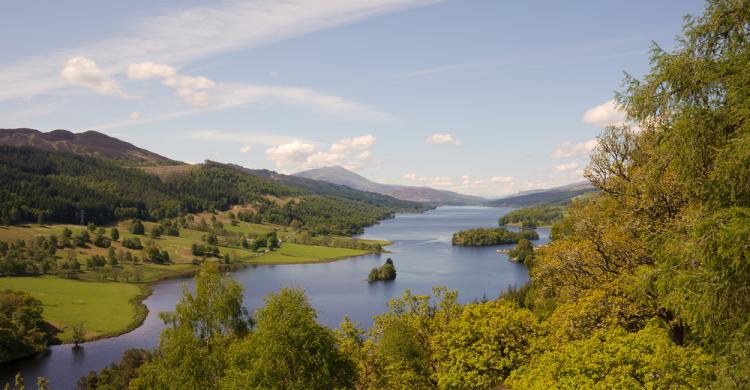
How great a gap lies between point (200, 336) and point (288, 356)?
11.9 metres

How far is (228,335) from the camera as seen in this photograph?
3284 centimetres

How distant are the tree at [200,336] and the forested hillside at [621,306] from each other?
0.33 ft

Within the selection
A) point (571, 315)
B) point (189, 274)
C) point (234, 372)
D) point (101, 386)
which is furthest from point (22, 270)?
point (571, 315)

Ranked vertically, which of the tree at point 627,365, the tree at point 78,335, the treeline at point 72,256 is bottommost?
the tree at point 78,335

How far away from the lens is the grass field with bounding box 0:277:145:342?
91.4 metres

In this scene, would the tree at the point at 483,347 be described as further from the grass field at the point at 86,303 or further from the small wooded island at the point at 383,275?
the small wooded island at the point at 383,275

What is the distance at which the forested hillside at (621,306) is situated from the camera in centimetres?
1098

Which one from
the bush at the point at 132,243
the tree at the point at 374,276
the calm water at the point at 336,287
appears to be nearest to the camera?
the calm water at the point at 336,287

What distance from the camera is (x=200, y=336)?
31.8 meters

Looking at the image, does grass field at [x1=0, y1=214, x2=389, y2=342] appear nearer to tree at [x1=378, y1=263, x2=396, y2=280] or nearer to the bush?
the bush

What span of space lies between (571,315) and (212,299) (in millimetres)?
22704

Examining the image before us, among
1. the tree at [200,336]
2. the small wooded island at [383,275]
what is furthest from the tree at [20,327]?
the small wooded island at [383,275]

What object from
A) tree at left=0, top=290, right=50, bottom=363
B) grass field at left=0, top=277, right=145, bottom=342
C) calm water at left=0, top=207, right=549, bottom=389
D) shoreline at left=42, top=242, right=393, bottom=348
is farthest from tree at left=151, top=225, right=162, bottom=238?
tree at left=0, top=290, right=50, bottom=363

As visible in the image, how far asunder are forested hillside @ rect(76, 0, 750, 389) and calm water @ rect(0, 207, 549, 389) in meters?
22.3
